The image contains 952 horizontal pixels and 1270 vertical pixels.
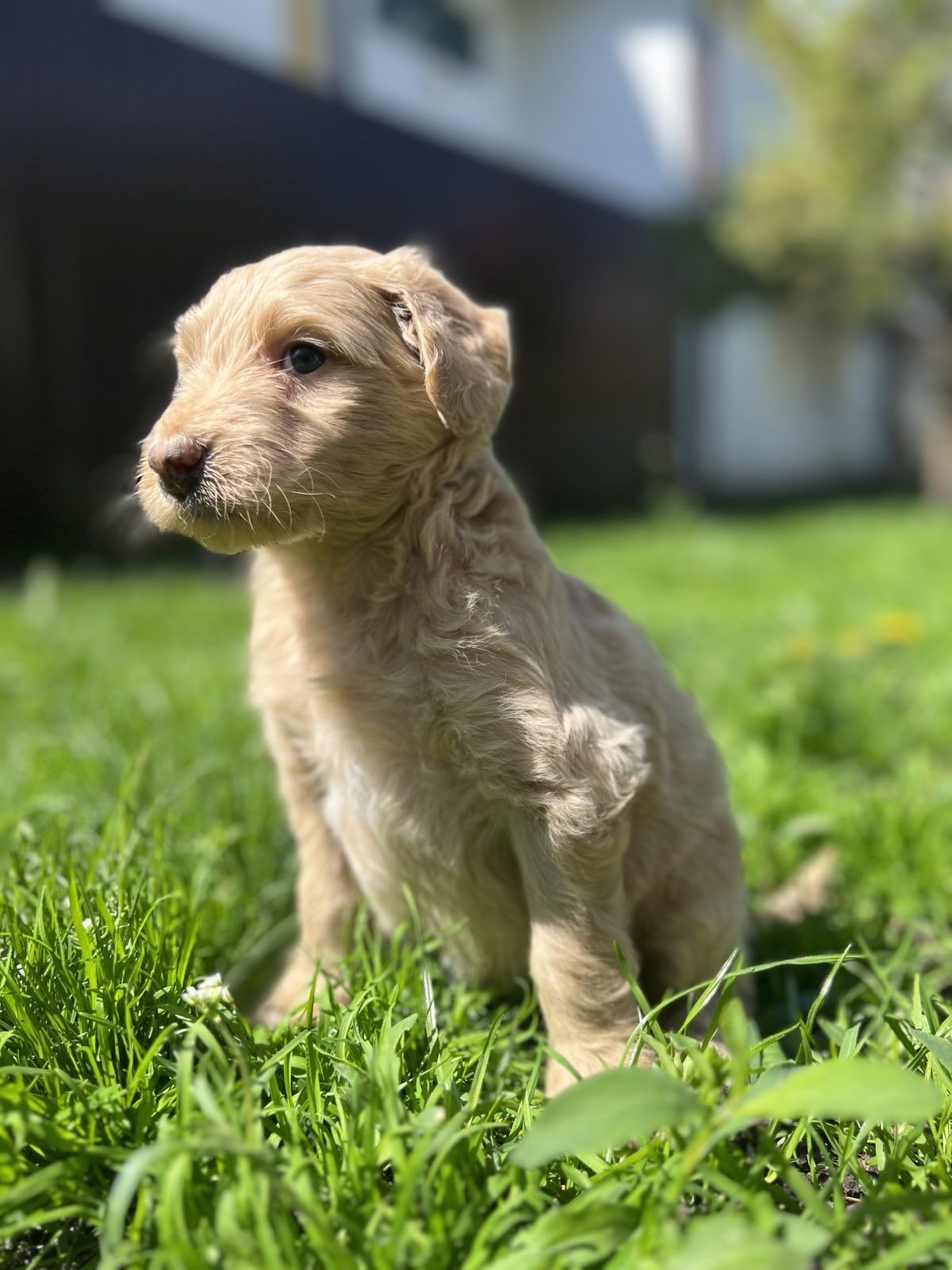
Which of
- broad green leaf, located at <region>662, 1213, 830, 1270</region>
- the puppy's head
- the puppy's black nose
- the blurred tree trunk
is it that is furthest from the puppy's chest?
the blurred tree trunk

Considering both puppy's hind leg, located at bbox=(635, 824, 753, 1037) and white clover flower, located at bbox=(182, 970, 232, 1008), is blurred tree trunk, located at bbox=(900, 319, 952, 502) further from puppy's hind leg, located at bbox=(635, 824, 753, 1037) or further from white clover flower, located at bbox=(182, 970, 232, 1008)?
white clover flower, located at bbox=(182, 970, 232, 1008)

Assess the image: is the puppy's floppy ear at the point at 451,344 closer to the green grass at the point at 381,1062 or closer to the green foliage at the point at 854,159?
the green grass at the point at 381,1062

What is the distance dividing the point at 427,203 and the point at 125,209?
265cm

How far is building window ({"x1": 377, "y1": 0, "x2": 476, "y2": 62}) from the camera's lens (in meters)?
14.2

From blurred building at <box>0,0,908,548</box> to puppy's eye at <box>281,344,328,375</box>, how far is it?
2957 mm

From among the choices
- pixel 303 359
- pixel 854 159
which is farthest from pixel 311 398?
pixel 854 159

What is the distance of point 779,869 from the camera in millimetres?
2947

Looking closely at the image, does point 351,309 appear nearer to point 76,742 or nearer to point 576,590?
point 576,590

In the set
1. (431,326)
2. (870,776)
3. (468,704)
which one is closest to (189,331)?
(431,326)

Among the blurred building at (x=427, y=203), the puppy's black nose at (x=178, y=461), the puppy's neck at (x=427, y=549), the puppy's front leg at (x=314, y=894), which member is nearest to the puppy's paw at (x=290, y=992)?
the puppy's front leg at (x=314, y=894)

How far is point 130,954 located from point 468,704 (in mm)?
666

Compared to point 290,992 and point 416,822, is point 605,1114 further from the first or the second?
point 290,992

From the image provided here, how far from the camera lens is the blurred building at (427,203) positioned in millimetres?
7332

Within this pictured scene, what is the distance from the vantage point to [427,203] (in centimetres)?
909
